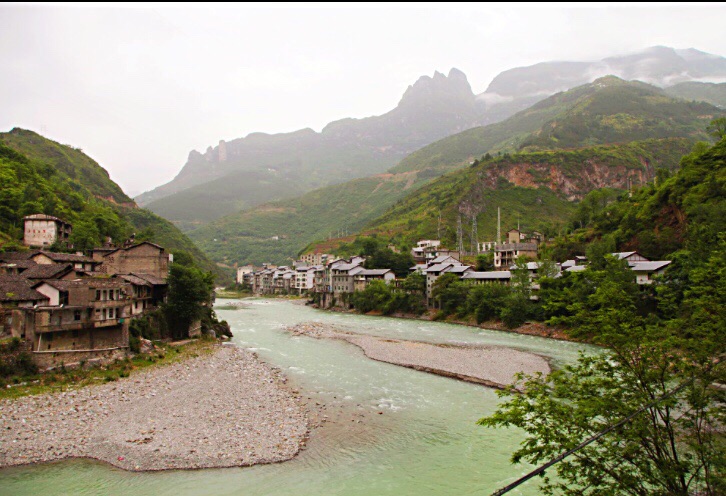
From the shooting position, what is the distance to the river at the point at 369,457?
42.5 ft

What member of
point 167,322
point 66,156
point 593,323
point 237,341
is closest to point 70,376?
point 167,322

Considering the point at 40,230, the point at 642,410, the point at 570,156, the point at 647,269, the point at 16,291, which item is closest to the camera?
the point at 642,410

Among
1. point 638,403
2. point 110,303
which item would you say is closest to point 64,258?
point 110,303

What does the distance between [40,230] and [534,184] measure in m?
113

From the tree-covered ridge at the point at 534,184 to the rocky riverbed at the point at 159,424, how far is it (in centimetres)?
8359

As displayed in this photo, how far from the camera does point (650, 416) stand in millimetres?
7793

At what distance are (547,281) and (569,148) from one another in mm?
113705

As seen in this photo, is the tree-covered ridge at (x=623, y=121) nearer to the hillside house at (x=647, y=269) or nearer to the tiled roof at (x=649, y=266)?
the tiled roof at (x=649, y=266)

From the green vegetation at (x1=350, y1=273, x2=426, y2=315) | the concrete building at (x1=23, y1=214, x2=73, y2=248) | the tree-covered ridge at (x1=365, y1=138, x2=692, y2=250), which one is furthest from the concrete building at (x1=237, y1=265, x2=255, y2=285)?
the concrete building at (x1=23, y1=214, x2=73, y2=248)

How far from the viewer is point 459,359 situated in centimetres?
3095

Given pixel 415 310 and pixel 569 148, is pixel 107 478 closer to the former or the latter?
pixel 415 310

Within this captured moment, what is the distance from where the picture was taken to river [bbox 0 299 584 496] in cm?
1295

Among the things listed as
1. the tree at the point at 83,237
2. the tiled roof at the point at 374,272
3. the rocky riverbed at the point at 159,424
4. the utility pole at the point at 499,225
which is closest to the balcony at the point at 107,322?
the rocky riverbed at the point at 159,424

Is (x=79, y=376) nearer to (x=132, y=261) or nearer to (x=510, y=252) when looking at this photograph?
(x=132, y=261)
